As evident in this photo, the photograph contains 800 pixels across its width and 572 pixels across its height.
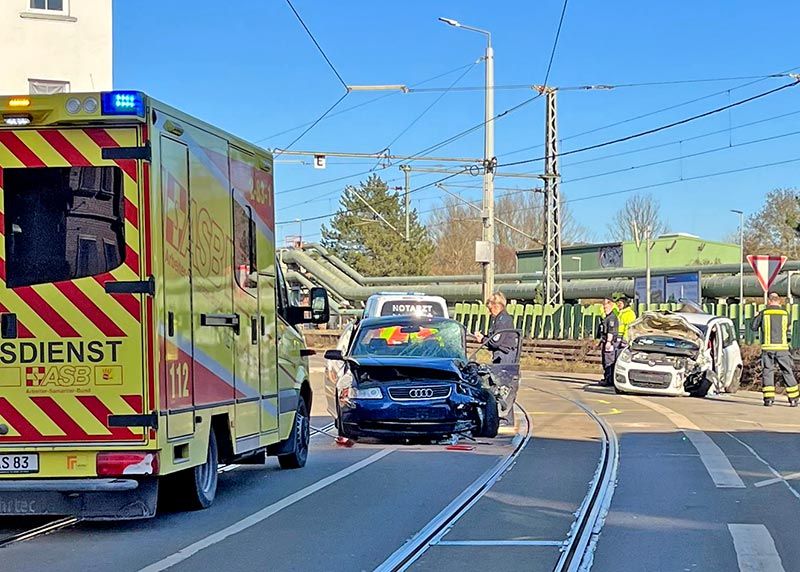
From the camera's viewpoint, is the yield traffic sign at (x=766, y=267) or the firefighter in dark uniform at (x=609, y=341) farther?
the firefighter in dark uniform at (x=609, y=341)

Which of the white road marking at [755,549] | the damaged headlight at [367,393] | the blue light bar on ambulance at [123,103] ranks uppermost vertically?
the blue light bar on ambulance at [123,103]

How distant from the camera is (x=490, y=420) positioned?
48.7ft

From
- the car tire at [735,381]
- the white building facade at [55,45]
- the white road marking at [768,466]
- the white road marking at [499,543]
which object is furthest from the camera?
the car tire at [735,381]

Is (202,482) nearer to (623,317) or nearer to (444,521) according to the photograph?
(444,521)

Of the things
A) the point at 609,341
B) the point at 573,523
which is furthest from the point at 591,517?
the point at 609,341

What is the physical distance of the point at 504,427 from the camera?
53.0 feet

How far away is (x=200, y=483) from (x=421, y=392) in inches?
194

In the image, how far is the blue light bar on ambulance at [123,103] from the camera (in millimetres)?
8242

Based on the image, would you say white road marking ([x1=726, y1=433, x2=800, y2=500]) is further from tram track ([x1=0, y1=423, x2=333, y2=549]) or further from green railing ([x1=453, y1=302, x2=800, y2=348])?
green railing ([x1=453, y1=302, x2=800, y2=348])

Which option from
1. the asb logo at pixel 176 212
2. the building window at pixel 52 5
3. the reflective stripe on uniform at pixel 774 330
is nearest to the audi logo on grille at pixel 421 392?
the asb logo at pixel 176 212

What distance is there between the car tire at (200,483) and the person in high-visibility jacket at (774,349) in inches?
553

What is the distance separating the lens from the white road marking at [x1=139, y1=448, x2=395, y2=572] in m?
7.54

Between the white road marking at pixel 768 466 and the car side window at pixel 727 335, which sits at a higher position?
the car side window at pixel 727 335

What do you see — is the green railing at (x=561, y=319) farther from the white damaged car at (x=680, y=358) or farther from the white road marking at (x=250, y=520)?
the white road marking at (x=250, y=520)
